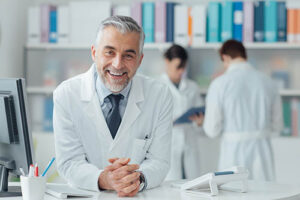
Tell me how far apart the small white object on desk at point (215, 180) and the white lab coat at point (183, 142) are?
2.05 meters

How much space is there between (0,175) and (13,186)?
107 mm

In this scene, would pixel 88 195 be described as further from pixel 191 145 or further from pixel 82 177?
pixel 191 145

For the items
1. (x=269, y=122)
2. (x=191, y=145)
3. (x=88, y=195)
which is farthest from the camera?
(x=191, y=145)

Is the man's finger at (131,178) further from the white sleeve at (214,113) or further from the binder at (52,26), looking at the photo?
the binder at (52,26)

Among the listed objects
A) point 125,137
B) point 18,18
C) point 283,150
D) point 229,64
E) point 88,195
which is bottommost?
point 283,150

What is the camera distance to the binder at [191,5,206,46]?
14.0 ft

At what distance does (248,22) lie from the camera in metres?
4.20

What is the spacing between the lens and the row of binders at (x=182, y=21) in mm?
4184

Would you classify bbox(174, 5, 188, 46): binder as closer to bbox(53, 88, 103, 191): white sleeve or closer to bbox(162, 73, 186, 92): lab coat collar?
bbox(162, 73, 186, 92): lab coat collar

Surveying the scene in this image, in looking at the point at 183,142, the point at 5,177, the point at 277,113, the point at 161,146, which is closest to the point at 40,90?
the point at 183,142

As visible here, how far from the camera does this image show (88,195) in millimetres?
1831

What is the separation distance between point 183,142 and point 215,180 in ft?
7.22

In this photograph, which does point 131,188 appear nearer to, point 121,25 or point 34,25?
point 121,25

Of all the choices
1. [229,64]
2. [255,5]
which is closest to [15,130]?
[229,64]
